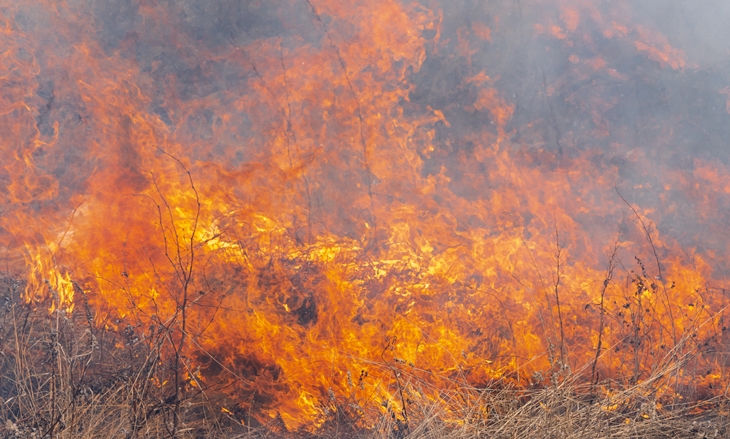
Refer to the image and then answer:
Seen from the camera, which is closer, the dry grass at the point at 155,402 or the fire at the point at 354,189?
the dry grass at the point at 155,402

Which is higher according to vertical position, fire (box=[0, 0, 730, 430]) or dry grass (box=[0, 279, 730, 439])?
fire (box=[0, 0, 730, 430])

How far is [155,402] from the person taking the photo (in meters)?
4.39

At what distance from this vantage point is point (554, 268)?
479 centimetres

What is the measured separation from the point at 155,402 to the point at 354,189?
104 inches

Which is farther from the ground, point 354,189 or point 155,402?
point 354,189

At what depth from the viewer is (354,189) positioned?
491 cm

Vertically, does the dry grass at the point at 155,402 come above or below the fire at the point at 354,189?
below

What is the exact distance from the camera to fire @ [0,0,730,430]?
473cm

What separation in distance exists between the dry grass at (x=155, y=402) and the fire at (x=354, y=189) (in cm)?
20

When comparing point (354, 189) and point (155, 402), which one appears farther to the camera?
point (354, 189)

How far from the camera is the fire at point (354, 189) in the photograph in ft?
15.5

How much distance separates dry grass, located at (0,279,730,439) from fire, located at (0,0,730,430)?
0.65 ft

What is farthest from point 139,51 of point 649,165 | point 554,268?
point 649,165

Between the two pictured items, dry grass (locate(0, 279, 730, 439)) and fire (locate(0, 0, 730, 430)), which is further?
fire (locate(0, 0, 730, 430))
